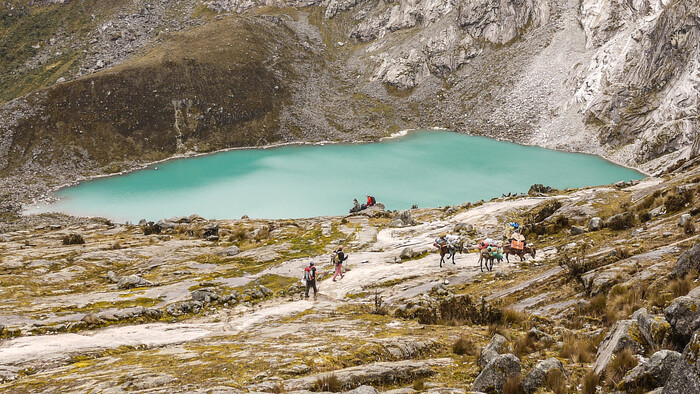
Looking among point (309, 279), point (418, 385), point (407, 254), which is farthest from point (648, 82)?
point (418, 385)

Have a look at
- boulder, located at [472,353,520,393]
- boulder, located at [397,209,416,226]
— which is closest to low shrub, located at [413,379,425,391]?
boulder, located at [472,353,520,393]

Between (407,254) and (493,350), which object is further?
(407,254)

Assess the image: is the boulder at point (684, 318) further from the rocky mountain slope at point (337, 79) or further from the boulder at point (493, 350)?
the rocky mountain slope at point (337, 79)

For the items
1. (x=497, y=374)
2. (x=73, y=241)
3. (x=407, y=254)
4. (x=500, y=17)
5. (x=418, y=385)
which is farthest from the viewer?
(x=500, y=17)

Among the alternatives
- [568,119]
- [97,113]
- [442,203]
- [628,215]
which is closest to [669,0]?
[568,119]

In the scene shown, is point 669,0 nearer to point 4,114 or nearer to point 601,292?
point 601,292

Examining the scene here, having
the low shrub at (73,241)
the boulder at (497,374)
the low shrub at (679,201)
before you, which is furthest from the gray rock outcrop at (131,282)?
the low shrub at (679,201)

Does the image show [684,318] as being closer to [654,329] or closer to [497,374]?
[654,329]
